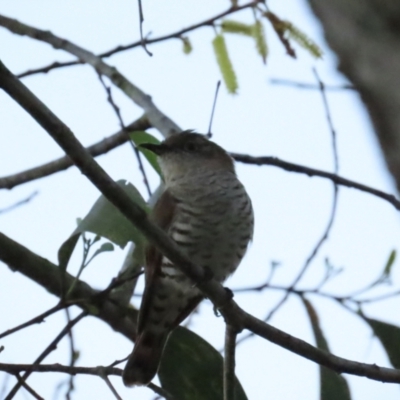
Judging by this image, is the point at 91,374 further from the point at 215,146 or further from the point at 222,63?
the point at 215,146

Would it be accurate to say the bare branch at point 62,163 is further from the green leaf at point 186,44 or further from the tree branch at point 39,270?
the tree branch at point 39,270

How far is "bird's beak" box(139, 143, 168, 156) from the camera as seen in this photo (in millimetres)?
3777

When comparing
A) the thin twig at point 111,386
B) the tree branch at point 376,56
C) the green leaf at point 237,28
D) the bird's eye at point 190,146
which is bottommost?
the tree branch at point 376,56

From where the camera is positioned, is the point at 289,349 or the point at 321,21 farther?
the point at 289,349

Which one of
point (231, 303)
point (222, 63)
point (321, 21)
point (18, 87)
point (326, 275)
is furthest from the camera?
point (326, 275)

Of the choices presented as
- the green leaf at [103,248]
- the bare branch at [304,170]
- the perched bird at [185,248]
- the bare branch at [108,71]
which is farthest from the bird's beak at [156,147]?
the green leaf at [103,248]

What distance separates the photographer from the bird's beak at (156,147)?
12.4ft

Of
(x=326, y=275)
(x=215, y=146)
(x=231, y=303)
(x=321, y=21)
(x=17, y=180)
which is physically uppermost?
(x=215, y=146)

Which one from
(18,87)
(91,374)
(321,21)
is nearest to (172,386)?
(91,374)

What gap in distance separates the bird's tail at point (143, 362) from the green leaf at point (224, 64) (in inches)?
49.6

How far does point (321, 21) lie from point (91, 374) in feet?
6.31

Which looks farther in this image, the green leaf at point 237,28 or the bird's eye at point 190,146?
the bird's eye at point 190,146

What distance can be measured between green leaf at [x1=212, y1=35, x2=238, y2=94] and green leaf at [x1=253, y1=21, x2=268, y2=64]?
16 cm

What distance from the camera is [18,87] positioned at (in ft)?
6.04
